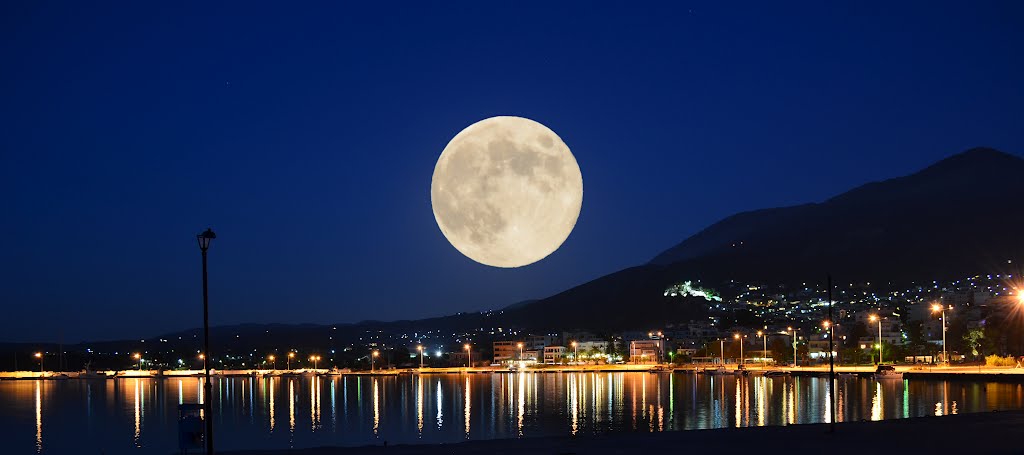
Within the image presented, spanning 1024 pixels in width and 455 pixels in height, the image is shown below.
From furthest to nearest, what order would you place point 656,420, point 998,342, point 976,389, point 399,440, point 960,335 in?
point 960,335 → point 998,342 → point 976,389 → point 656,420 → point 399,440

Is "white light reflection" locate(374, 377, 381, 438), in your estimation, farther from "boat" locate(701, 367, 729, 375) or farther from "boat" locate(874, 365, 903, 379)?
"boat" locate(701, 367, 729, 375)

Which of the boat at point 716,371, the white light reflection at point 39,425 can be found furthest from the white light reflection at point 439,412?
the boat at point 716,371

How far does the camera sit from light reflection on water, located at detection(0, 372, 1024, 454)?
185 feet

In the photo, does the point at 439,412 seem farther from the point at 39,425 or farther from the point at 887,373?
the point at 887,373

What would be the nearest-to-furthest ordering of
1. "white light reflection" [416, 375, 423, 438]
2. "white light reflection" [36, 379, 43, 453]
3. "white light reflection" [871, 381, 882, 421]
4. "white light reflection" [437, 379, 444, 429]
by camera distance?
"white light reflection" [871, 381, 882, 421] → "white light reflection" [36, 379, 43, 453] → "white light reflection" [416, 375, 423, 438] → "white light reflection" [437, 379, 444, 429]

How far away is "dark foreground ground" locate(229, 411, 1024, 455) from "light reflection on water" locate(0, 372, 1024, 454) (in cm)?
2417

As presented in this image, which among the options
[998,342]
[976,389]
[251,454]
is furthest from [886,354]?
[251,454]

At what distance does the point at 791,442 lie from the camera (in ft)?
81.1

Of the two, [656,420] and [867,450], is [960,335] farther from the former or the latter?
[867,450]


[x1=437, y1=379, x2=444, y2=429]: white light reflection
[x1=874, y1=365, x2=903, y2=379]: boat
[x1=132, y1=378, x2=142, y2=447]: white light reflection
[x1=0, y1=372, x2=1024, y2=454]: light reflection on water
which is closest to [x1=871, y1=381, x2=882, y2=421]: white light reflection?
[x1=0, y1=372, x2=1024, y2=454]: light reflection on water

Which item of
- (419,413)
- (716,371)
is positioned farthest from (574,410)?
(716,371)

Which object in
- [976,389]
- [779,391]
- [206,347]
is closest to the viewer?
[206,347]

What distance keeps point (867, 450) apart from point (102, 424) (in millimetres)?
67730

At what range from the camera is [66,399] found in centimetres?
11919
